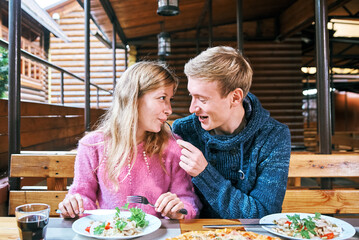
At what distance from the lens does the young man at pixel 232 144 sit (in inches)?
63.2

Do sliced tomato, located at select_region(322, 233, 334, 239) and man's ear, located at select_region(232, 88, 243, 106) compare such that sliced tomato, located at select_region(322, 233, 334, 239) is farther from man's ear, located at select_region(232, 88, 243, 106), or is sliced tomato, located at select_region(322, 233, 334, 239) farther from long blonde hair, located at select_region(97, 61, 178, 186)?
long blonde hair, located at select_region(97, 61, 178, 186)

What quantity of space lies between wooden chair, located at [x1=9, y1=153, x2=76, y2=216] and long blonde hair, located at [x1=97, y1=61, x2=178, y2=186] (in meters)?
0.49

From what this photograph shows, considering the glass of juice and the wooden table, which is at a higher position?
the glass of juice

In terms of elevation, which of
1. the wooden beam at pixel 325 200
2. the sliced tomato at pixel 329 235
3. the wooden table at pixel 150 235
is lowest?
the wooden beam at pixel 325 200

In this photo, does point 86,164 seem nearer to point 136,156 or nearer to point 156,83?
point 136,156

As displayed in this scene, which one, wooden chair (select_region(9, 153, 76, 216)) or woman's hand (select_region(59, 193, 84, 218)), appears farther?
wooden chair (select_region(9, 153, 76, 216))

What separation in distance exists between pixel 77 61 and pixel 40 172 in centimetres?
844

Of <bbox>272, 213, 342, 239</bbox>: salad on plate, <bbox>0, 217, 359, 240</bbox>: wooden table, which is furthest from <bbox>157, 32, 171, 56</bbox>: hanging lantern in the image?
<bbox>272, 213, 342, 239</bbox>: salad on plate

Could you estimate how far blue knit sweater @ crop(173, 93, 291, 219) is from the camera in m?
1.61

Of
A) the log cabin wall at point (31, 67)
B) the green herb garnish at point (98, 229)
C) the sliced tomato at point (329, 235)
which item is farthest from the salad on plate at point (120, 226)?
the log cabin wall at point (31, 67)

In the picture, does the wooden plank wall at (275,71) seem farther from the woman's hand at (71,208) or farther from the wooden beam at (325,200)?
the woman's hand at (71,208)

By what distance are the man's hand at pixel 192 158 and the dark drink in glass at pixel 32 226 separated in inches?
27.5

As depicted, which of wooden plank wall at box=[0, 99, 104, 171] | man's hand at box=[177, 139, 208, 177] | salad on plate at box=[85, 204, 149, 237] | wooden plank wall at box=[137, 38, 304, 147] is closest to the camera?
salad on plate at box=[85, 204, 149, 237]

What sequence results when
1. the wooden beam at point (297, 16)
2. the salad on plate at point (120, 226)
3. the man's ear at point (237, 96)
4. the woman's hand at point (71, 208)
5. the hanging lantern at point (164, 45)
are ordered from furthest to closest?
the wooden beam at point (297, 16) → the hanging lantern at point (164, 45) → the man's ear at point (237, 96) → the woman's hand at point (71, 208) → the salad on plate at point (120, 226)
